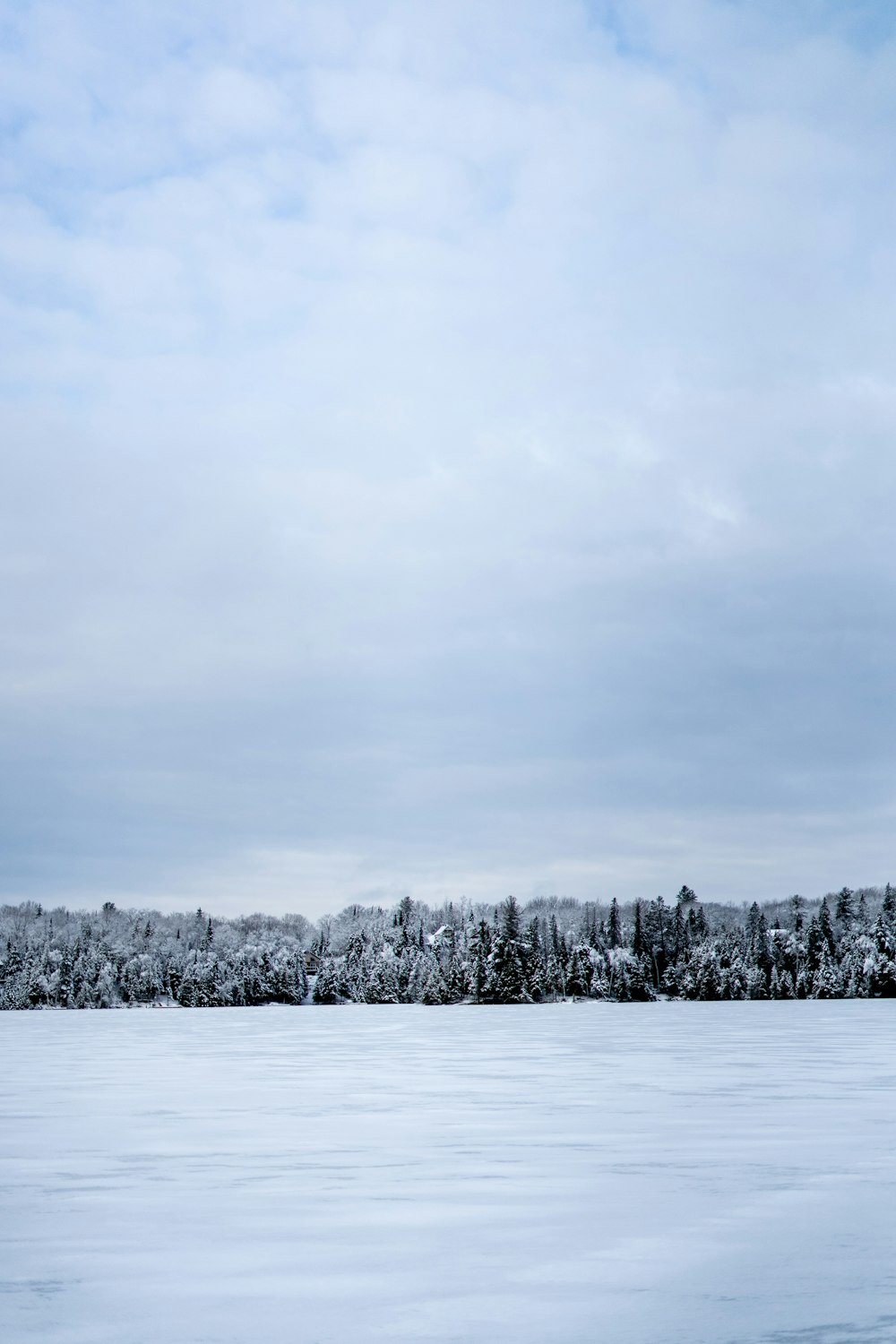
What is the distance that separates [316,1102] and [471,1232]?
18.1 meters

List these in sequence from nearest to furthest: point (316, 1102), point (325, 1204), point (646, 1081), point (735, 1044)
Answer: point (325, 1204) < point (316, 1102) < point (646, 1081) < point (735, 1044)

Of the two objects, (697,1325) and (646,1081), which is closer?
(697,1325)

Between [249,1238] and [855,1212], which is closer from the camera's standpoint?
[249,1238]

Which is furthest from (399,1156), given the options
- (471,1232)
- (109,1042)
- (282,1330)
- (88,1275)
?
(109,1042)

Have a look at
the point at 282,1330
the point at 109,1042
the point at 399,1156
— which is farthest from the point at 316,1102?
the point at 109,1042

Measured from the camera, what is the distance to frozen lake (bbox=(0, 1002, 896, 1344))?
11125 mm

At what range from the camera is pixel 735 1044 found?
205 ft

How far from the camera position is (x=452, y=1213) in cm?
1605

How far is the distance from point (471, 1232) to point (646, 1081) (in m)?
24.8

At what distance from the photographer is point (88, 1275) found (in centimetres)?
1272

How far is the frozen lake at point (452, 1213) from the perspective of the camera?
11.1 m

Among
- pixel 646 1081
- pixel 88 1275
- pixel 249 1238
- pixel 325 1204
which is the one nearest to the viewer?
pixel 88 1275

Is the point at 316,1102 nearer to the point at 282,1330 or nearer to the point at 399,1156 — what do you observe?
the point at 399,1156

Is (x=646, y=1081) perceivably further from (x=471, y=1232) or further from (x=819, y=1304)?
(x=819, y=1304)
